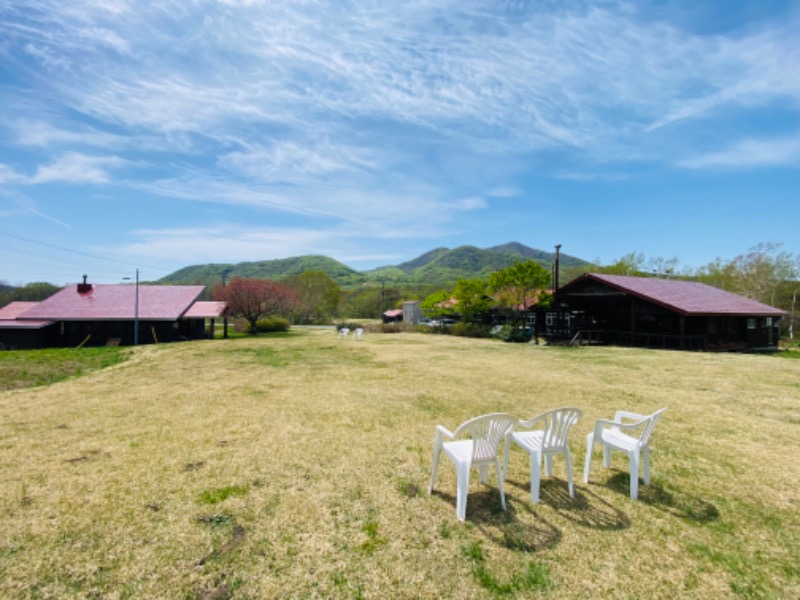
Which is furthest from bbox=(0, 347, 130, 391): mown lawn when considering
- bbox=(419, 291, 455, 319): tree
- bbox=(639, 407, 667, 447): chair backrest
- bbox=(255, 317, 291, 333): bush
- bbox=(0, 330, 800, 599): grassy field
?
bbox=(419, 291, 455, 319): tree

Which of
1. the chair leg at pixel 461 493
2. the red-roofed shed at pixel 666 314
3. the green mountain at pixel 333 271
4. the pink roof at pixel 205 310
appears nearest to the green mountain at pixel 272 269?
the green mountain at pixel 333 271

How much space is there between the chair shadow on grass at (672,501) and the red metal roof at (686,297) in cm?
1699

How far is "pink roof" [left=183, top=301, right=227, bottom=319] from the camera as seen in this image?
Answer: 23.8m

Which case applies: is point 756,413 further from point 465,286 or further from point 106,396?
point 465,286

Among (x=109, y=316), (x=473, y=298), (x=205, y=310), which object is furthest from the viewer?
(x=473, y=298)

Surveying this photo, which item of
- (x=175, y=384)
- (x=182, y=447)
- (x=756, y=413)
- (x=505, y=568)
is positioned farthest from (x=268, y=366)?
(x=756, y=413)

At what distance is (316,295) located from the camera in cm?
4372

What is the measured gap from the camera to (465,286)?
1061 inches

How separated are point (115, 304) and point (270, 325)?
33.1ft

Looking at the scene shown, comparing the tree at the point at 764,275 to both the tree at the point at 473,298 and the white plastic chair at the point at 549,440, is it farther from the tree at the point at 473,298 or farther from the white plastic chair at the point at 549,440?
the white plastic chair at the point at 549,440

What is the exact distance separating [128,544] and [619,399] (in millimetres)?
8539

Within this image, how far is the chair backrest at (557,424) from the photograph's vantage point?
3588mm

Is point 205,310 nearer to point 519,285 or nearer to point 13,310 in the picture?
point 13,310

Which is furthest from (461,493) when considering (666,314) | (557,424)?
(666,314)
